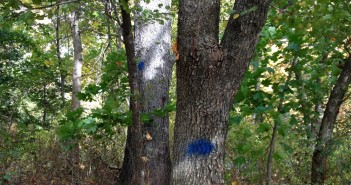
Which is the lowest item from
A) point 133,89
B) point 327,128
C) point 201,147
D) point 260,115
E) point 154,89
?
point 201,147

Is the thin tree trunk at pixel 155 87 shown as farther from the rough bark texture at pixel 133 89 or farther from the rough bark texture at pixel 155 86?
the rough bark texture at pixel 133 89

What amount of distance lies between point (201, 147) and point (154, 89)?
2.34 meters

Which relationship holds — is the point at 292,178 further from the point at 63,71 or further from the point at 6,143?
the point at 63,71

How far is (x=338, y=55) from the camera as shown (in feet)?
15.8

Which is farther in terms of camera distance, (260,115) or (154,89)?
(154,89)

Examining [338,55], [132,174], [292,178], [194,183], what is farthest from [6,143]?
[338,55]

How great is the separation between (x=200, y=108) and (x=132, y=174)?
248cm

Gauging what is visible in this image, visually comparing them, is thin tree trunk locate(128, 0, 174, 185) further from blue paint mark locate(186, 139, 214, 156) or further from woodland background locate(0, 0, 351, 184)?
blue paint mark locate(186, 139, 214, 156)

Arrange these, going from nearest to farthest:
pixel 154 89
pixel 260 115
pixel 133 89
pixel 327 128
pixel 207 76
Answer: pixel 207 76 < pixel 133 89 < pixel 260 115 < pixel 327 128 < pixel 154 89

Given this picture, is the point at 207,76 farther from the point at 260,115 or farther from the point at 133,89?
the point at 260,115

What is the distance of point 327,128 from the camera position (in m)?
5.09

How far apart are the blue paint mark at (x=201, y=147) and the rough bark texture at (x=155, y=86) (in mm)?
1997

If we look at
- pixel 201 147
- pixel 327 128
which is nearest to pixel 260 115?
pixel 327 128

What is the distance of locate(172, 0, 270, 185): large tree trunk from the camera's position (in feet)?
9.57
